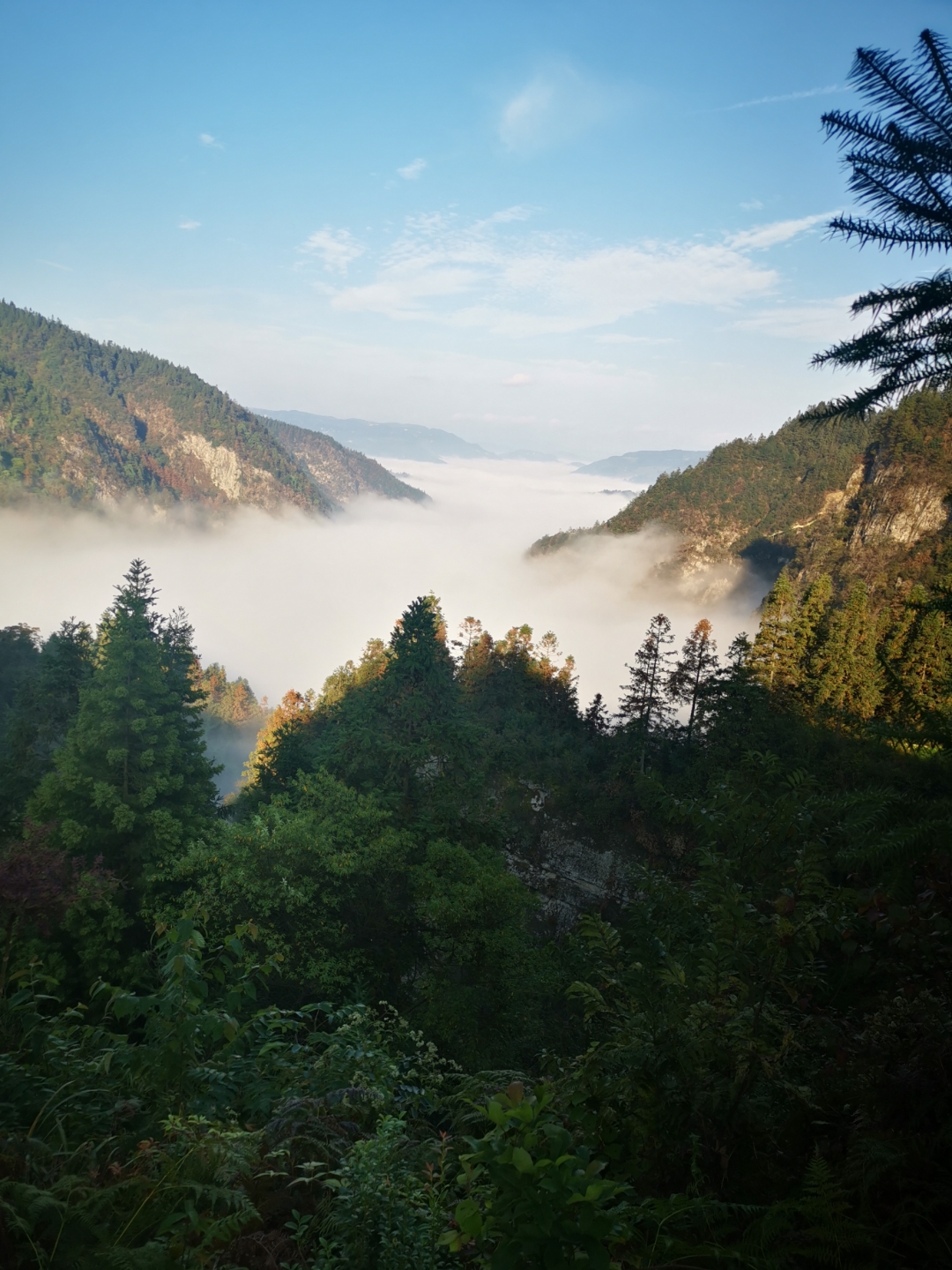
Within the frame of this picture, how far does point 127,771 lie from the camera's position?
19.5m

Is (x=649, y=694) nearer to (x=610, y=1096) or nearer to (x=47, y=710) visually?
(x=47, y=710)

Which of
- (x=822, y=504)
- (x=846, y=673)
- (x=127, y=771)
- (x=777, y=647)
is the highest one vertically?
(x=822, y=504)

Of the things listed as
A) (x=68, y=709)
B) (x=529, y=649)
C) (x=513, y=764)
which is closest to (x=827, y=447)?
(x=529, y=649)

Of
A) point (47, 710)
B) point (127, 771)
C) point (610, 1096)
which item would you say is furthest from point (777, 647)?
point (610, 1096)

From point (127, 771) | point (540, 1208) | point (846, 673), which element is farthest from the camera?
Result: point (846, 673)

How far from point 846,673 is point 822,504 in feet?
328

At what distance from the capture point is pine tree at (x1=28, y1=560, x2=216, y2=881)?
18328 millimetres

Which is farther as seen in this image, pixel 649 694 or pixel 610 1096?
pixel 649 694

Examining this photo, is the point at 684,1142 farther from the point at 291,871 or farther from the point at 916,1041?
the point at 291,871

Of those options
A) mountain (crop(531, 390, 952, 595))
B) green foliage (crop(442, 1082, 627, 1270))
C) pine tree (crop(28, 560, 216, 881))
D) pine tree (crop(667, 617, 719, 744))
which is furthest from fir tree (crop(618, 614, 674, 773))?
→ green foliage (crop(442, 1082, 627, 1270))

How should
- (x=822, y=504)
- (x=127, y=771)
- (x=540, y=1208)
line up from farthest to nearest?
(x=822, y=504), (x=127, y=771), (x=540, y=1208)

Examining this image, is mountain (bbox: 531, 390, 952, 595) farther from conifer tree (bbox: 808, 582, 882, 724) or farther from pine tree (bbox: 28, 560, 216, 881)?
pine tree (bbox: 28, 560, 216, 881)

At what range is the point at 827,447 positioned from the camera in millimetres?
135500

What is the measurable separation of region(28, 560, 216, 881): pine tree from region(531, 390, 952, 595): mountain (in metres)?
45.2
